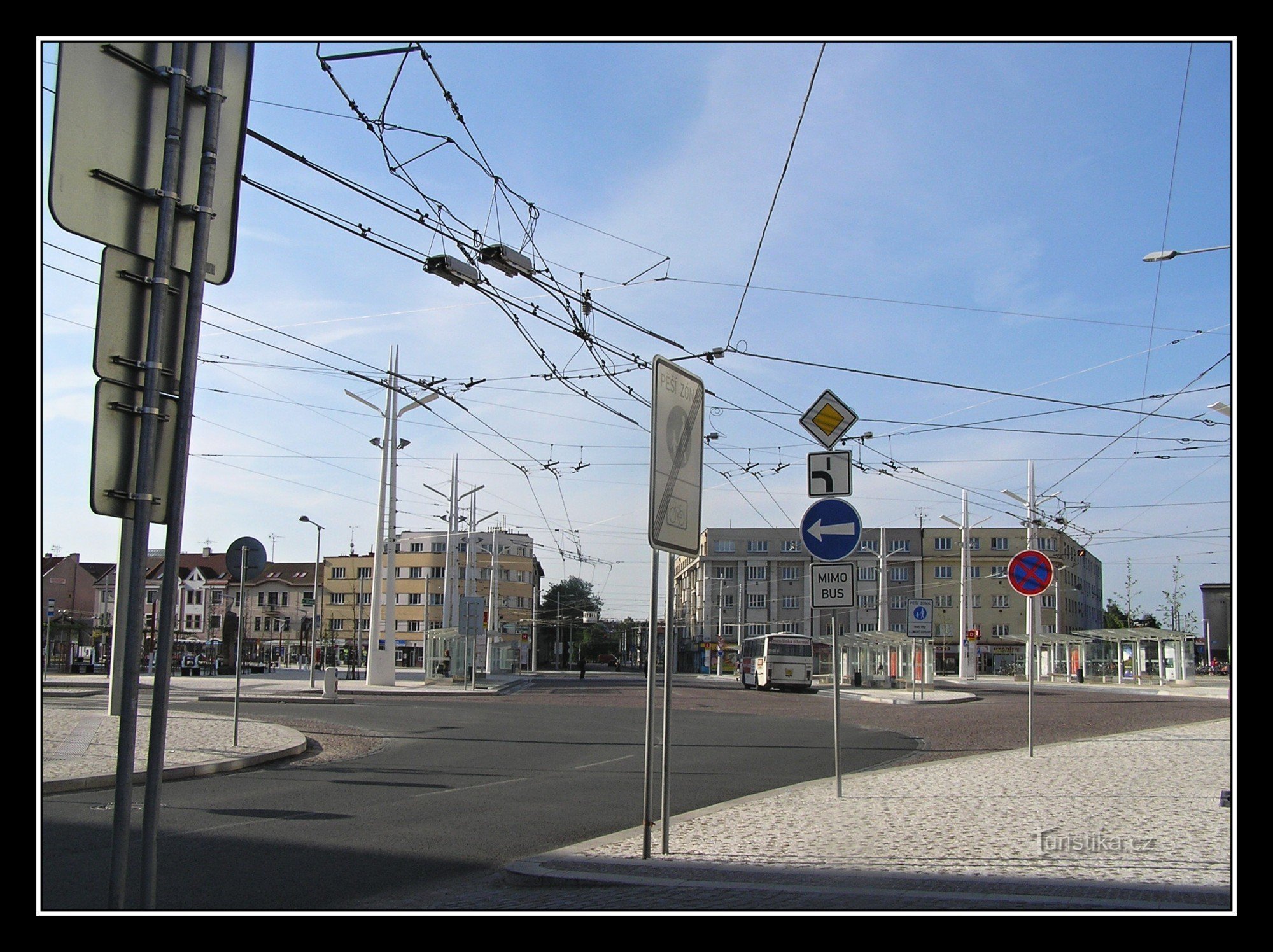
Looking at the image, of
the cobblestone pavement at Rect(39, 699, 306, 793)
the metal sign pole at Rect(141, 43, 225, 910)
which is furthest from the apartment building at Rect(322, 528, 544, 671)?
the metal sign pole at Rect(141, 43, 225, 910)

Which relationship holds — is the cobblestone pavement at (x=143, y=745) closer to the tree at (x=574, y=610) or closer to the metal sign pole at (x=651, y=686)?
the metal sign pole at (x=651, y=686)

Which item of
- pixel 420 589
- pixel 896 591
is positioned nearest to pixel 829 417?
pixel 420 589

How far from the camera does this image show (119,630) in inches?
647

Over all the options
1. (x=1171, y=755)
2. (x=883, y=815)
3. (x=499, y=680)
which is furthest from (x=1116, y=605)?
(x=883, y=815)

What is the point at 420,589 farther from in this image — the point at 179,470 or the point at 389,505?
the point at 179,470

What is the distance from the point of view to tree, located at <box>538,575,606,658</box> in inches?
5448

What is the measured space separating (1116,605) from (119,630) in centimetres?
12835

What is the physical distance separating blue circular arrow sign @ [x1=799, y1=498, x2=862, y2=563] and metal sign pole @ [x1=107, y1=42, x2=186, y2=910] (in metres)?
7.40

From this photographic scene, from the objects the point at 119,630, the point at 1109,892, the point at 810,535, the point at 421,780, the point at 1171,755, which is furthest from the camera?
the point at 119,630

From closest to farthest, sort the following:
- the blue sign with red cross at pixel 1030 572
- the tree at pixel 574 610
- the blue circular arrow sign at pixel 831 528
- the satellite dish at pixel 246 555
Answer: the blue circular arrow sign at pixel 831 528
the blue sign with red cross at pixel 1030 572
the satellite dish at pixel 246 555
the tree at pixel 574 610

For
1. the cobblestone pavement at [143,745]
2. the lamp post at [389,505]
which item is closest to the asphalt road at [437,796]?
the cobblestone pavement at [143,745]

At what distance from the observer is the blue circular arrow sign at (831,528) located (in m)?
10.3

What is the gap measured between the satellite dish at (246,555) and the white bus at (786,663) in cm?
3780
